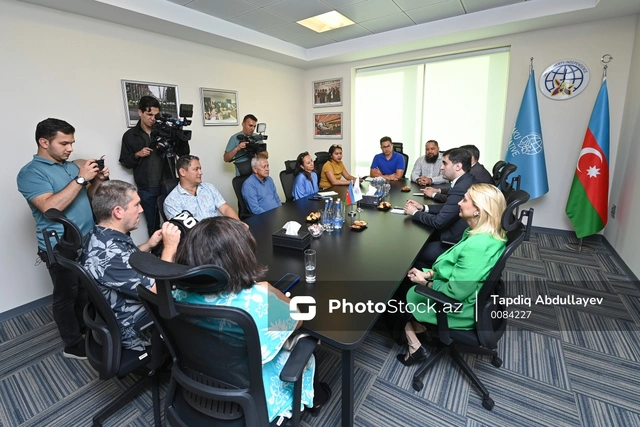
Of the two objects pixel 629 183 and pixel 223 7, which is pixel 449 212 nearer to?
pixel 629 183

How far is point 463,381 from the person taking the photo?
1903 millimetres

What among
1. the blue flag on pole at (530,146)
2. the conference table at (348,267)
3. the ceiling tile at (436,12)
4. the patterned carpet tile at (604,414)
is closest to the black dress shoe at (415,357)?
the conference table at (348,267)

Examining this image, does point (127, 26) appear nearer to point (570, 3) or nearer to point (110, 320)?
point (110, 320)

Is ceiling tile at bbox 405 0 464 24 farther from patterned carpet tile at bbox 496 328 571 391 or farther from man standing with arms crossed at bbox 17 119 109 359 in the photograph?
man standing with arms crossed at bbox 17 119 109 359

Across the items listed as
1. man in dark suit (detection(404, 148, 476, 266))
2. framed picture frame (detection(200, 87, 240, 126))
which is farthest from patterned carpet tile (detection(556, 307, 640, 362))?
framed picture frame (detection(200, 87, 240, 126))

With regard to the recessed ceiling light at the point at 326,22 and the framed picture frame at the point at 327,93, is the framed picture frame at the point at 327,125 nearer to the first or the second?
the framed picture frame at the point at 327,93

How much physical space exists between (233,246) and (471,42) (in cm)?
472

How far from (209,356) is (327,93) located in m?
5.46

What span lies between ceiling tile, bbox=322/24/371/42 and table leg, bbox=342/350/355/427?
13.6ft

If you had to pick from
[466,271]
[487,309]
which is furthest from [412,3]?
[487,309]

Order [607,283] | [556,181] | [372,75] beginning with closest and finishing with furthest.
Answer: [607,283], [556,181], [372,75]

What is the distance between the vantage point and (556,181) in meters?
4.16

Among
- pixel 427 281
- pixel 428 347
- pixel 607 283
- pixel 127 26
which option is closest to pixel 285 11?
pixel 127 26

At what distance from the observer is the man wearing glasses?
4.51 meters
